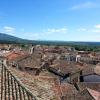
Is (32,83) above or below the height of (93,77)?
above

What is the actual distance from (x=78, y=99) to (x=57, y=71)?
22.9 meters

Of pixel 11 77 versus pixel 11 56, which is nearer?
pixel 11 77

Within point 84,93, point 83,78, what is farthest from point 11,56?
point 84,93

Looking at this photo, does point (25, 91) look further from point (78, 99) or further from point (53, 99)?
point (78, 99)

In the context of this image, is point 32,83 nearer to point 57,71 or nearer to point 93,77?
point 93,77

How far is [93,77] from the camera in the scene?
1735 inches

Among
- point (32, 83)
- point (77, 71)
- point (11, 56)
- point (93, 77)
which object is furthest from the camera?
point (11, 56)

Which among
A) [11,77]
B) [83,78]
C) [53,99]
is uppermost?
[11,77]

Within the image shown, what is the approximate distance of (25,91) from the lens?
29.2 feet

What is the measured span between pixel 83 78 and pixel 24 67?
9.33 m

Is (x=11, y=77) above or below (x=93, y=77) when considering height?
above

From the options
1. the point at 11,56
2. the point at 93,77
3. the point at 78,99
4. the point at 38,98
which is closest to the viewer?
the point at 38,98

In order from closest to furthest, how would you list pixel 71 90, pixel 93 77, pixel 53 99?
pixel 53 99 < pixel 71 90 < pixel 93 77

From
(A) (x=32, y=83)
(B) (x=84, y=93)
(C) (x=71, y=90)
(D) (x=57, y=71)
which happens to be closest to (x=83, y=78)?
(D) (x=57, y=71)
